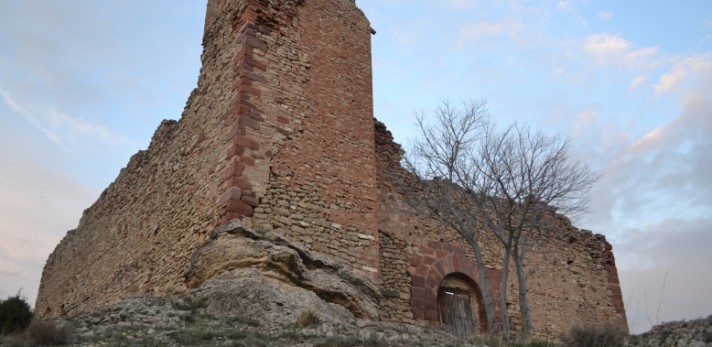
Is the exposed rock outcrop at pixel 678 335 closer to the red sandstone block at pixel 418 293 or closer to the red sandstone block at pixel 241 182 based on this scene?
the red sandstone block at pixel 418 293

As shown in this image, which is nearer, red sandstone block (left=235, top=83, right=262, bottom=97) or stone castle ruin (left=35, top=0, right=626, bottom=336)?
stone castle ruin (left=35, top=0, right=626, bottom=336)

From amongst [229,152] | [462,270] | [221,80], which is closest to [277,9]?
[221,80]

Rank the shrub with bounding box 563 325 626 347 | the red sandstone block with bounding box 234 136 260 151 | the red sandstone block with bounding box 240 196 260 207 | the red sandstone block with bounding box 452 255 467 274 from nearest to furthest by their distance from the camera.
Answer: the shrub with bounding box 563 325 626 347 → the red sandstone block with bounding box 240 196 260 207 → the red sandstone block with bounding box 234 136 260 151 → the red sandstone block with bounding box 452 255 467 274

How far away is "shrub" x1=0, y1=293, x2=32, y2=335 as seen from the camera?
7.88 meters

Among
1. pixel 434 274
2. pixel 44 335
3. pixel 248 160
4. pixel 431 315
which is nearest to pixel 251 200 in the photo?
pixel 248 160

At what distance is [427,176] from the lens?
1130cm

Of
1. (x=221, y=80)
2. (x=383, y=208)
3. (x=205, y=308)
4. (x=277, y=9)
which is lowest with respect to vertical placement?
(x=205, y=308)

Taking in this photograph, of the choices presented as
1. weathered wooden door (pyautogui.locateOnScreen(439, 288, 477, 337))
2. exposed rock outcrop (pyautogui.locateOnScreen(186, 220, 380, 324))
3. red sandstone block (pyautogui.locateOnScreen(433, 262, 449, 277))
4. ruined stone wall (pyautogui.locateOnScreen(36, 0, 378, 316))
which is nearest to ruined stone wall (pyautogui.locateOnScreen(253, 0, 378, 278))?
ruined stone wall (pyautogui.locateOnScreen(36, 0, 378, 316))

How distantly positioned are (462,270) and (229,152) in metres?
5.23

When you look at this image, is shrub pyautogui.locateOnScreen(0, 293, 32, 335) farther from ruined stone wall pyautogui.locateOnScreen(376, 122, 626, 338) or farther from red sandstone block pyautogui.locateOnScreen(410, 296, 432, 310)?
red sandstone block pyautogui.locateOnScreen(410, 296, 432, 310)

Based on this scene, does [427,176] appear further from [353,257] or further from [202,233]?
[202,233]

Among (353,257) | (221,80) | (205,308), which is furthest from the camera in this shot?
(221,80)

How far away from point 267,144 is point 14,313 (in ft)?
13.0

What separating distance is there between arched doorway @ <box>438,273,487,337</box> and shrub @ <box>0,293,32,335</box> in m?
6.53
